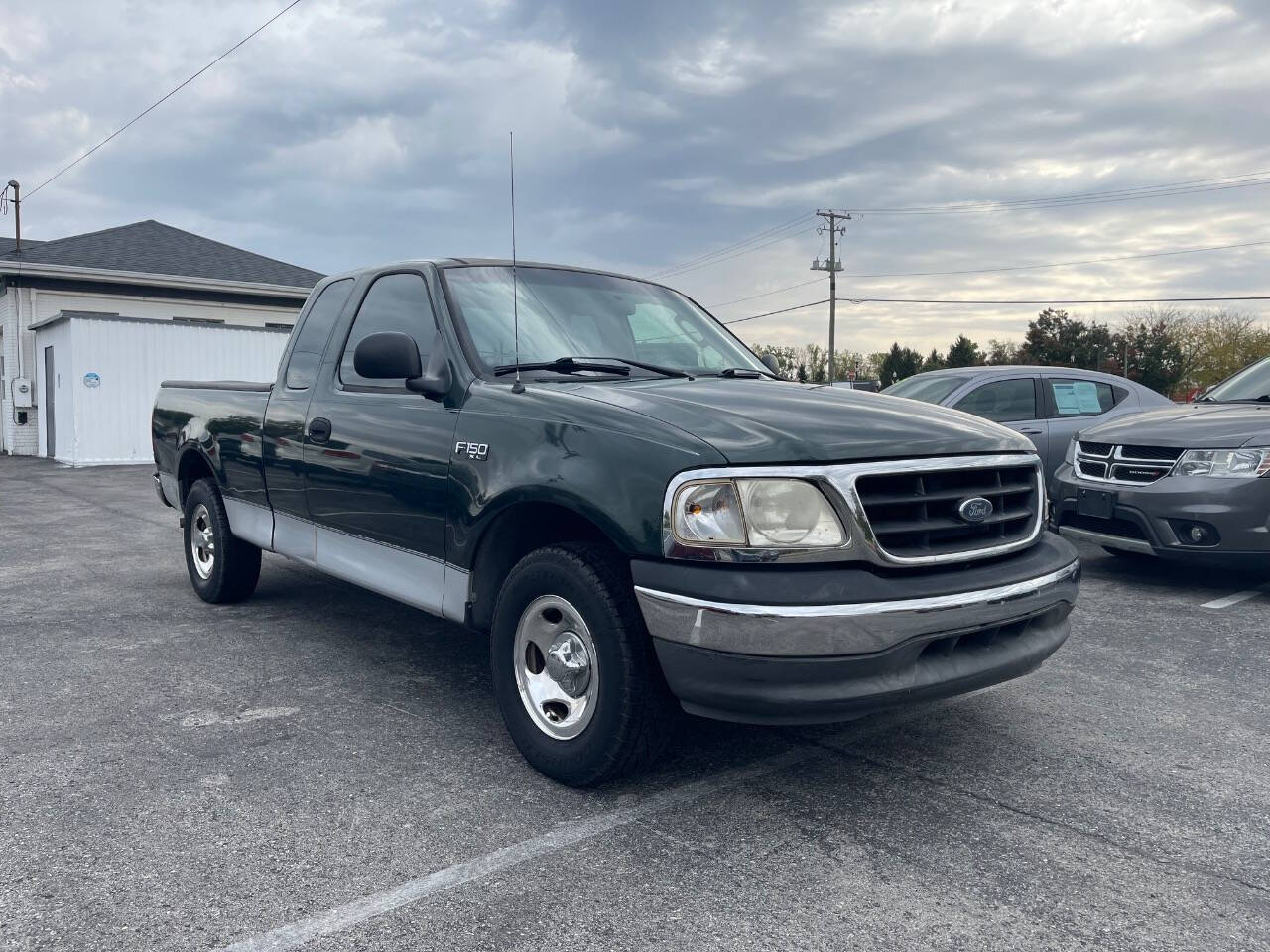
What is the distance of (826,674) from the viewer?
2.76 m

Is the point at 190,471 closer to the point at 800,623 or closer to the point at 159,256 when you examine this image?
the point at 800,623

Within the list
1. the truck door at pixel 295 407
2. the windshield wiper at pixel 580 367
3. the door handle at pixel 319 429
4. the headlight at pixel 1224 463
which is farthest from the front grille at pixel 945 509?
the headlight at pixel 1224 463

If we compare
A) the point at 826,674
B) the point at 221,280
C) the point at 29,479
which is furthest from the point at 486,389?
the point at 221,280

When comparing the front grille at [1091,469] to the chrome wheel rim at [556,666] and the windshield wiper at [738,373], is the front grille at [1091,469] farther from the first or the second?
the chrome wheel rim at [556,666]

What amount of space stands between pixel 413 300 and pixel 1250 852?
142 inches

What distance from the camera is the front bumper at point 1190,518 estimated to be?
5.94 m

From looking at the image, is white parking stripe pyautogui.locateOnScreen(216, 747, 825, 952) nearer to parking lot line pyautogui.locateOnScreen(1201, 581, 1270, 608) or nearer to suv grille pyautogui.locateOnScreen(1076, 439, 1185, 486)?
parking lot line pyautogui.locateOnScreen(1201, 581, 1270, 608)

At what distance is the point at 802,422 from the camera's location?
307cm

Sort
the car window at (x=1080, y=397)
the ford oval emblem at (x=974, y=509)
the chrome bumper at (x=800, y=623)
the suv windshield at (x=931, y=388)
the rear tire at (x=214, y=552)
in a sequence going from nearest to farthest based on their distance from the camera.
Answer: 1. the chrome bumper at (x=800, y=623)
2. the ford oval emblem at (x=974, y=509)
3. the rear tire at (x=214, y=552)
4. the suv windshield at (x=931, y=388)
5. the car window at (x=1080, y=397)

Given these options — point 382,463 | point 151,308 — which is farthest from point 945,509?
point 151,308

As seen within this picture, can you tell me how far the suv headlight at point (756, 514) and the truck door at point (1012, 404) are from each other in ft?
21.6

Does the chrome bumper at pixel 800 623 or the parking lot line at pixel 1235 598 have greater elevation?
the chrome bumper at pixel 800 623

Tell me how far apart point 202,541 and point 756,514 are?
450 centimetres

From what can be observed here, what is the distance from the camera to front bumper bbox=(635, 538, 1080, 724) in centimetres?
273
